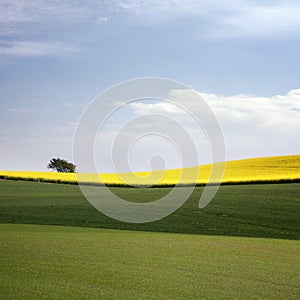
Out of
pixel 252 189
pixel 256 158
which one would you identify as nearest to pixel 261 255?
pixel 252 189

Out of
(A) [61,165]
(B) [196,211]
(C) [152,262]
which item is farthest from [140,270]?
(A) [61,165]

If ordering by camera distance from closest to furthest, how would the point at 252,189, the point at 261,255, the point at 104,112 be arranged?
the point at 261,255, the point at 104,112, the point at 252,189

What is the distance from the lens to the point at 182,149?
29922 millimetres

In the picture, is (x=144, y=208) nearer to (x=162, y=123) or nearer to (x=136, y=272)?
(x=162, y=123)

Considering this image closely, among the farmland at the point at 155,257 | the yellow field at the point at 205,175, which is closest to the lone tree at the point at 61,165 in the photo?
the yellow field at the point at 205,175

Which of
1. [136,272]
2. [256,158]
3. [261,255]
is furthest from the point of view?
[256,158]

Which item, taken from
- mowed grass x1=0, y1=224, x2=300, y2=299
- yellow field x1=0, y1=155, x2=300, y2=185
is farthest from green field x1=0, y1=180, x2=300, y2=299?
yellow field x1=0, y1=155, x2=300, y2=185

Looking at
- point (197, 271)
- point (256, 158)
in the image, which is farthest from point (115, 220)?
point (256, 158)

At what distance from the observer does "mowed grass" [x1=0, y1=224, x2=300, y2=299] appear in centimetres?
964

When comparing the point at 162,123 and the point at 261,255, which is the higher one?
the point at 162,123

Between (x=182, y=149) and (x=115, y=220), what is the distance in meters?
5.12

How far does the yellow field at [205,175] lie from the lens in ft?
150

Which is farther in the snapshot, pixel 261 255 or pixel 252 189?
pixel 252 189

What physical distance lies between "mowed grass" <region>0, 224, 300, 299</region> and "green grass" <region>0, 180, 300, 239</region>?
30.2ft
